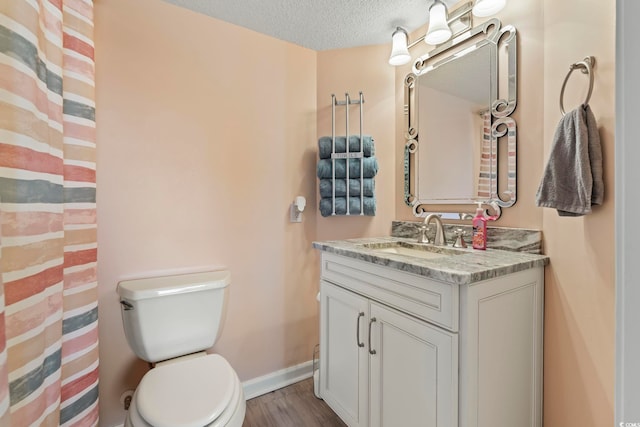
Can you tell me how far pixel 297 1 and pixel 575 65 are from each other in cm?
129

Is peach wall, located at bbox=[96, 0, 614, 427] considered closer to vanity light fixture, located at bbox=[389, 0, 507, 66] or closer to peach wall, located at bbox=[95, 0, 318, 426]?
peach wall, located at bbox=[95, 0, 318, 426]

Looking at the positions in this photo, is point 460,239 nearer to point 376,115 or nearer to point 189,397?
point 376,115

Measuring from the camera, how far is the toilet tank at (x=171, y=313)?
1.29m

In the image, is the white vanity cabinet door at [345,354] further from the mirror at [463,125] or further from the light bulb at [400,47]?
the light bulb at [400,47]

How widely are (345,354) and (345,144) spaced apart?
1190 millimetres

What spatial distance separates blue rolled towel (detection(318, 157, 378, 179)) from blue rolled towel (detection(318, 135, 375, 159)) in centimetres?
4

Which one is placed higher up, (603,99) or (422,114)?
(422,114)

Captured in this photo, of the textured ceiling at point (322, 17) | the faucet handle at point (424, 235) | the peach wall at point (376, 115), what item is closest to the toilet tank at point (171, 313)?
the peach wall at point (376, 115)

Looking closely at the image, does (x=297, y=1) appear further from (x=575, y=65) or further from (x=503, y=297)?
(x=503, y=297)

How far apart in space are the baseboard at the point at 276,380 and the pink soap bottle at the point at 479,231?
1365 mm

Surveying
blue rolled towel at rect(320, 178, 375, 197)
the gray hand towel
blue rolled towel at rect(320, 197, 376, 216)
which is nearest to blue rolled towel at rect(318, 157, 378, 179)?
blue rolled towel at rect(320, 178, 375, 197)

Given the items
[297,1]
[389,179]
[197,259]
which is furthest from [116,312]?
[297,1]

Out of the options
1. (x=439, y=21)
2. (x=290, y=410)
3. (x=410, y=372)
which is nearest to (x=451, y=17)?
(x=439, y=21)

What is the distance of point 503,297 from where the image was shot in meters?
1.01
